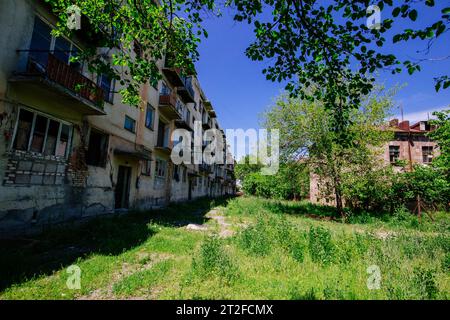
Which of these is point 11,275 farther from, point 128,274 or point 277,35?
point 277,35

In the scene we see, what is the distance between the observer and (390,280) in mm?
4777

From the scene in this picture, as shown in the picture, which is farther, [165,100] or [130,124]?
[165,100]

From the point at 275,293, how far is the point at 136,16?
6.33 m

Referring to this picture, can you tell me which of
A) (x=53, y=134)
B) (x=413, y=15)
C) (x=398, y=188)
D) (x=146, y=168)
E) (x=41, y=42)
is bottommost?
(x=398, y=188)

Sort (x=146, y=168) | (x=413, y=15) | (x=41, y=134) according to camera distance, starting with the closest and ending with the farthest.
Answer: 1. (x=413, y=15)
2. (x=41, y=134)
3. (x=146, y=168)

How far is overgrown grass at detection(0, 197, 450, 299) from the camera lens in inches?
163

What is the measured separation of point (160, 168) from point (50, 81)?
1126 cm

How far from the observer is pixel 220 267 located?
5043mm

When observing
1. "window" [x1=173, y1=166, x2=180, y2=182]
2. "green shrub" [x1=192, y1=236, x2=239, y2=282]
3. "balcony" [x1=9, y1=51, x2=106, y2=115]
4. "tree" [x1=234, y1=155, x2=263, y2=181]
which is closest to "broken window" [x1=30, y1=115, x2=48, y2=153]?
"balcony" [x1=9, y1=51, x2=106, y2=115]

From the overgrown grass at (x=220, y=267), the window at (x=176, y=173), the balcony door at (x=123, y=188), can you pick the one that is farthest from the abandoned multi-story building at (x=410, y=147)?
the overgrown grass at (x=220, y=267)

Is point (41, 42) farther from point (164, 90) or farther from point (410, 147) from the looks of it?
point (410, 147)

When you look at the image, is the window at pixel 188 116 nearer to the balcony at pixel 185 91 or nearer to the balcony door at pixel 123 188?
the balcony at pixel 185 91

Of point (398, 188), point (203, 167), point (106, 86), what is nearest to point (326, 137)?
point (398, 188)
